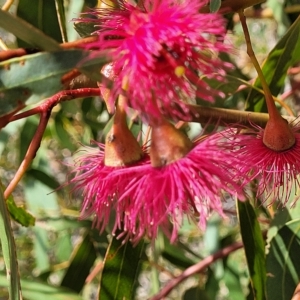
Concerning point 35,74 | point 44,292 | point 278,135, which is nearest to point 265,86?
point 278,135

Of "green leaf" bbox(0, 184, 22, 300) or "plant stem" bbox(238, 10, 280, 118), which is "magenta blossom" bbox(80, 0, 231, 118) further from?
A: "green leaf" bbox(0, 184, 22, 300)

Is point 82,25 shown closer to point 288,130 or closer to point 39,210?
point 288,130

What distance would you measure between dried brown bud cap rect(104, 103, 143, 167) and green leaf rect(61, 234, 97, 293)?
0.78 m

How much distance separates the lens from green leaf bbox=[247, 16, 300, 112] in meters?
1.05

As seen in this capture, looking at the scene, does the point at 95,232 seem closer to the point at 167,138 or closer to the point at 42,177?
the point at 42,177

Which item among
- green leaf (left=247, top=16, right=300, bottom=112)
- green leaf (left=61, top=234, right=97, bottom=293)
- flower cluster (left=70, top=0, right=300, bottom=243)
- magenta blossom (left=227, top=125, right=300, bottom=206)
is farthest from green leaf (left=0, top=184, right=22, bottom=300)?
green leaf (left=61, top=234, right=97, bottom=293)

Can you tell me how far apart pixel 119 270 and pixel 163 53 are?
520mm

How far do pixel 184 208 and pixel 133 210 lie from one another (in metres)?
0.06

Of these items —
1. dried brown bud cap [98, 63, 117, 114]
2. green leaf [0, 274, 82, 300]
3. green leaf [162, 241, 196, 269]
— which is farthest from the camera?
green leaf [162, 241, 196, 269]

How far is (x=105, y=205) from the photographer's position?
0.77 metres

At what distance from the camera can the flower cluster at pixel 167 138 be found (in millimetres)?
621

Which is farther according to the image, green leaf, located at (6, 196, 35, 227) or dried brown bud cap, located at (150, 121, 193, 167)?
green leaf, located at (6, 196, 35, 227)

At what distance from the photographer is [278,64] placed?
110 centimetres

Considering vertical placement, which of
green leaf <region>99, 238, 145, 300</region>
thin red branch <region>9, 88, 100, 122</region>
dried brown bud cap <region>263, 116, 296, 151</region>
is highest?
thin red branch <region>9, 88, 100, 122</region>
